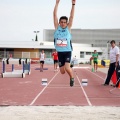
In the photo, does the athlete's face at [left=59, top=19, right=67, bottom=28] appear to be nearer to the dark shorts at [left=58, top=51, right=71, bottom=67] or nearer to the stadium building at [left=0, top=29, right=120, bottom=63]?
the dark shorts at [left=58, top=51, right=71, bottom=67]

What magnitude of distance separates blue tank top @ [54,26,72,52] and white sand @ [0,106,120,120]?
53.8 inches

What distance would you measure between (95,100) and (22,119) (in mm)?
3519

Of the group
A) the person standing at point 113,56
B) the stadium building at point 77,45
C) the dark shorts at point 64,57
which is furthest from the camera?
the stadium building at point 77,45

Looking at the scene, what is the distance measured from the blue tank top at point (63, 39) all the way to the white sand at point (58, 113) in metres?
1.37

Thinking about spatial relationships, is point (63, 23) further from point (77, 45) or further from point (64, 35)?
point (77, 45)

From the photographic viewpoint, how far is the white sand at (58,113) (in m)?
6.68

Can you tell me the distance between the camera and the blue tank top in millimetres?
7117

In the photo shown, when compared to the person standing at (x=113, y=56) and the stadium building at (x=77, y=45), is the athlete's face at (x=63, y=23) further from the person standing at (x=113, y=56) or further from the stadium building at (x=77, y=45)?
the stadium building at (x=77, y=45)

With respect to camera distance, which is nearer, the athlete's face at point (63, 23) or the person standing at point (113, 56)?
the athlete's face at point (63, 23)

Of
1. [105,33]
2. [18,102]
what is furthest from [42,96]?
[105,33]

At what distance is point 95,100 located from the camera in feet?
31.3

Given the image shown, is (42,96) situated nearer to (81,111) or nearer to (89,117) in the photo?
(81,111)

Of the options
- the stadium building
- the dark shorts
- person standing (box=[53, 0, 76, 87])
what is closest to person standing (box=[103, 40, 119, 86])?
the dark shorts

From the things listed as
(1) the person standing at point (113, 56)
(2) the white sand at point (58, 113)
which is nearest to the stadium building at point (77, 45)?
(1) the person standing at point (113, 56)
